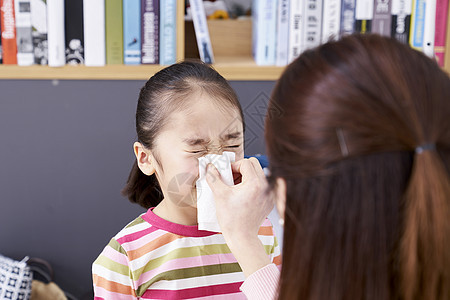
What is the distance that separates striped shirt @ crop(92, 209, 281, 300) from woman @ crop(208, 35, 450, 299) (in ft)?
1.28

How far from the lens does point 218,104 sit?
1.02 meters

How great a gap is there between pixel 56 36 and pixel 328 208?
4.01 ft

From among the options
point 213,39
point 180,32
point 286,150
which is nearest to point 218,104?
point 286,150

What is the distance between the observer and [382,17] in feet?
5.43

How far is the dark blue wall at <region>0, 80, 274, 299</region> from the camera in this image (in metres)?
1.64

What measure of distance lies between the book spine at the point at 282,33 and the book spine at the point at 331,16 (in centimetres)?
12

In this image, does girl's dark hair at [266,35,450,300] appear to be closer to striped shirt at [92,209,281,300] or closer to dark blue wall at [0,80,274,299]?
striped shirt at [92,209,281,300]

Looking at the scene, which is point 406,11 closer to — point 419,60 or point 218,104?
point 218,104

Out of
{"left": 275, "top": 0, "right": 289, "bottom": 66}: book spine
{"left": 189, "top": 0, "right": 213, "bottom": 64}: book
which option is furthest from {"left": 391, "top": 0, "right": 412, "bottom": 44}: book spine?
{"left": 189, "top": 0, "right": 213, "bottom": 64}: book

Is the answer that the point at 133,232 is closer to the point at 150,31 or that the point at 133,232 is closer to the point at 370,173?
the point at 370,173

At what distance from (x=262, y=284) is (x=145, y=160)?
43cm

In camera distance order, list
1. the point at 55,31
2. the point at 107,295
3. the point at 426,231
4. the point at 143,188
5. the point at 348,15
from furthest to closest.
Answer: the point at 348,15 < the point at 55,31 < the point at 143,188 < the point at 107,295 < the point at 426,231

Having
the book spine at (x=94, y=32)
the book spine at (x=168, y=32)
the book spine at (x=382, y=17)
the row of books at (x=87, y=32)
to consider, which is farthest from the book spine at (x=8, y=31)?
the book spine at (x=382, y=17)

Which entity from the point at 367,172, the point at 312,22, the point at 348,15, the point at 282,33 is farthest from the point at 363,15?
the point at 367,172
